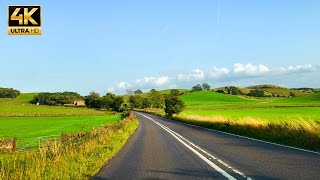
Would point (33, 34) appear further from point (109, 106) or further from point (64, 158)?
point (109, 106)

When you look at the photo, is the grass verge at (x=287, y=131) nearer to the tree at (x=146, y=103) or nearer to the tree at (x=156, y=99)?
the tree at (x=156, y=99)

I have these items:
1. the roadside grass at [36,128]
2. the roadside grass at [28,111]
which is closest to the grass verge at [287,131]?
the roadside grass at [36,128]

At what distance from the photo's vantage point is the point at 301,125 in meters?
21.7

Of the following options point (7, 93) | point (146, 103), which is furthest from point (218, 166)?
point (7, 93)

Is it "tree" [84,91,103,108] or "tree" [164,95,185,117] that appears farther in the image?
"tree" [84,91,103,108]

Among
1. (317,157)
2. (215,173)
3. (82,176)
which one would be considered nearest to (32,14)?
(82,176)

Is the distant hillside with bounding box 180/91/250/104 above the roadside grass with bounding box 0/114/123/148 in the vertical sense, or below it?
above

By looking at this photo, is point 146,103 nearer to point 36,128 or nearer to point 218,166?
point 36,128

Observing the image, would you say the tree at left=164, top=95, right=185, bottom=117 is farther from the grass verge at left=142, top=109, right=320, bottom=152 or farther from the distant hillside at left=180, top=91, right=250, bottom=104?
the distant hillside at left=180, top=91, right=250, bottom=104

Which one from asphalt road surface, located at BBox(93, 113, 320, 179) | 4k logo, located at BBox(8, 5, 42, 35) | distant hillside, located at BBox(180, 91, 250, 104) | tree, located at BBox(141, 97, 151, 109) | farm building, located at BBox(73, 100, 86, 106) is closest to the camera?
asphalt road surface, located at BBox(93, 113, 320, 179)

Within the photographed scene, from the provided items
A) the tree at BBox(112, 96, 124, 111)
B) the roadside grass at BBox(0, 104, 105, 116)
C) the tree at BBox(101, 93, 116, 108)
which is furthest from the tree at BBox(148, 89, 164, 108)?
the roadside grass at BBox(0, 104, 105, 116)

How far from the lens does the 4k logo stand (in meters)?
12.9

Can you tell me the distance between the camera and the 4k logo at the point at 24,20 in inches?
→ 509

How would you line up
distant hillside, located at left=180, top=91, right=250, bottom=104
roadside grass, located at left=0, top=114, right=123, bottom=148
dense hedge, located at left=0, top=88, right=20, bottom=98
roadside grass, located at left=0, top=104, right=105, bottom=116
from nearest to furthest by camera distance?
roadside grass, located at left=0, top=114, right=123, bottom=148 < roadside grass, located at left=0, top=104, right=105, bottom=116 < distant hillside, located at left=180, top=91, right=250, bottom=104 < dense hedge, located at left=0, top=88, right=20, bottom=98
